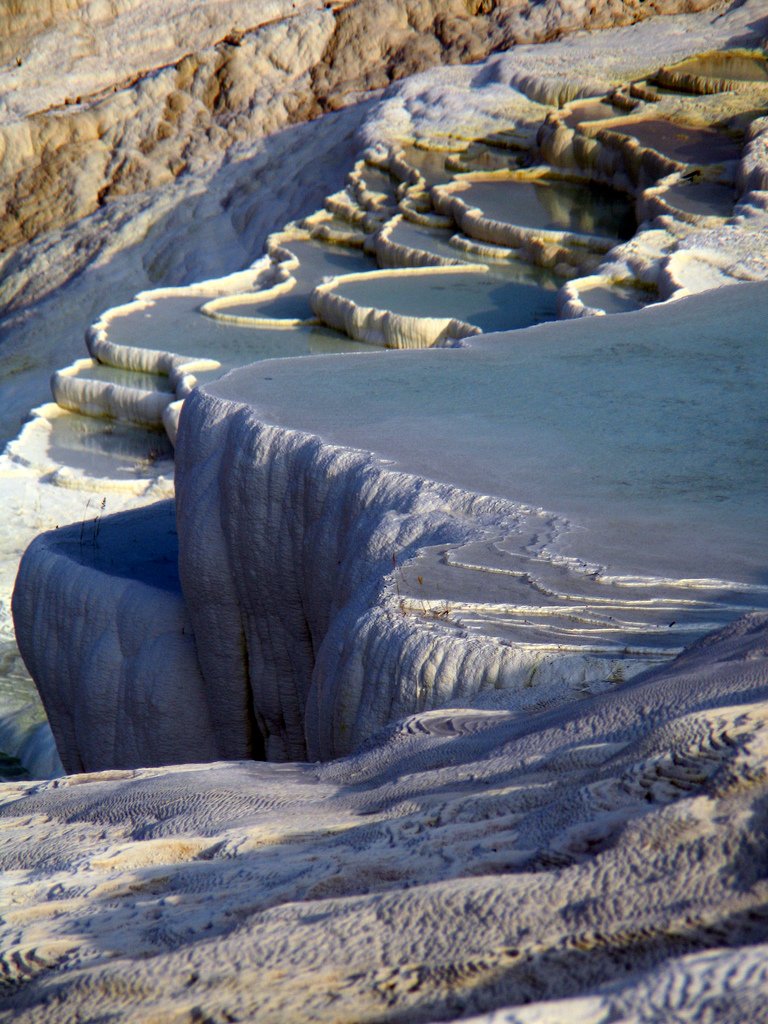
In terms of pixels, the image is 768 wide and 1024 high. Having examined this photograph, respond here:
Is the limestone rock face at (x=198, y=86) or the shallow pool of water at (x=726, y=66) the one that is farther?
the limestone rock face at (x=198, y=86)

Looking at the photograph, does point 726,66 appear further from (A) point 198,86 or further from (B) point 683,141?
(A) point 198,86

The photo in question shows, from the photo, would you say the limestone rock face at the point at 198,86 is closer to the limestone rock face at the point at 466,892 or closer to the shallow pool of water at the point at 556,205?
the shallow pool of water at the point at 556,205

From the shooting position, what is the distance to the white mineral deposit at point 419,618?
1116 mm

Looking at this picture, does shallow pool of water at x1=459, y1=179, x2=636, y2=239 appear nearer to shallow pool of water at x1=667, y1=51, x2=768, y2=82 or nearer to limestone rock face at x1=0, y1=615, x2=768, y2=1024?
shallow pool of water at x1=667, y1=51, x2=768, y2=82

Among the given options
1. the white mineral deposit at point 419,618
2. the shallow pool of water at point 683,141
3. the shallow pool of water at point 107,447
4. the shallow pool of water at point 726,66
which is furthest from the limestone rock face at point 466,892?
the shallow pool of water at point 726,66

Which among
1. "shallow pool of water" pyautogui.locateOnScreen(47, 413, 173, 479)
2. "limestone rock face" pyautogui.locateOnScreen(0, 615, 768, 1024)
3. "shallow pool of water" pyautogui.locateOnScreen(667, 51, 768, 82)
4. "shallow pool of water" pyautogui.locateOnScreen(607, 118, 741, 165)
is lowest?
"shallow pool of water" pyautogui.locateOnScreen(47, 413, 173, 479)

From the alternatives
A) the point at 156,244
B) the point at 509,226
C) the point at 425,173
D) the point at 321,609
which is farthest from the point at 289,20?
the point at 321,609

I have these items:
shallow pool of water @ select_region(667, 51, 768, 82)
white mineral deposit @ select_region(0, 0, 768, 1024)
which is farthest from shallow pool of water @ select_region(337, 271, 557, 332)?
shallow pool of water @ select_region(667, 51, 768, 82)

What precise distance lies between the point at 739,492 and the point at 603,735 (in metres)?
1.60

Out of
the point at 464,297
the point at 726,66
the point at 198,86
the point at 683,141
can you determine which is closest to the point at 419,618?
the point at 464,297

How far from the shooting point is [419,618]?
8.52ft

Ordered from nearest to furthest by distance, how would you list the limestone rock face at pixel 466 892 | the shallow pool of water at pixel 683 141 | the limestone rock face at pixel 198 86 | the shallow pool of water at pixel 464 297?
the limestone rock face at pixel 466 892 < the shallow pool of water at pixel 464 297 < the shallow pool of water at pixel 683 141 < the limestone rock face at pixel 198 86

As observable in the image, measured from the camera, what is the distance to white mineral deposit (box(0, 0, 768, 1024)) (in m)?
1.12

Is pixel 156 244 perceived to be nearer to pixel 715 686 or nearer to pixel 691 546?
pixel 691 546
